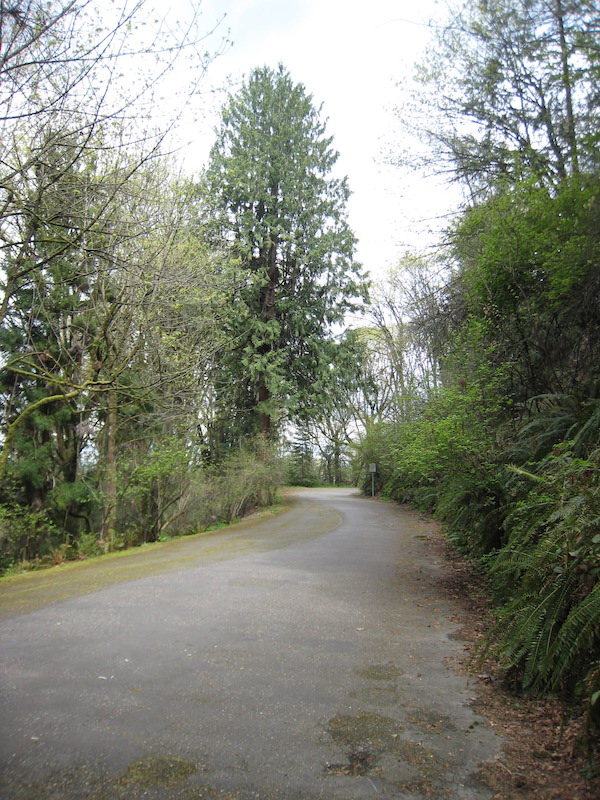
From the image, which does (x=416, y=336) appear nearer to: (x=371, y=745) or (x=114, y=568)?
(x=114, y=568)

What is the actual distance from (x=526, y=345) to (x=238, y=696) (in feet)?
23.8

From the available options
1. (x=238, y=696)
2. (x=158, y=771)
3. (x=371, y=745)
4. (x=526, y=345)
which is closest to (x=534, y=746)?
(x=371, y=745)

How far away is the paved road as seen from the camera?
274 centimetres

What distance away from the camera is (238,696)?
12.2 feet

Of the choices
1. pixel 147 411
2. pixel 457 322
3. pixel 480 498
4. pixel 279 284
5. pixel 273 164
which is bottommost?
pixel 480 498

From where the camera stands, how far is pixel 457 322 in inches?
479

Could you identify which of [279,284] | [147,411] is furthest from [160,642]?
[279,284]

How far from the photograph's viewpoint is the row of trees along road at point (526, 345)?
157 inches

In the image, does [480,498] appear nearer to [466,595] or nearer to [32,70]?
[466,595]

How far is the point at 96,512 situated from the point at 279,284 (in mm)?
12552

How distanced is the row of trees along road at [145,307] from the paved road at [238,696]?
377 cm

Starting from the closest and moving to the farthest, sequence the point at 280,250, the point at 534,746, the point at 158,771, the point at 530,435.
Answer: the point at 158,771, the point at 534,746, the point at 530,435, the point at 280,250

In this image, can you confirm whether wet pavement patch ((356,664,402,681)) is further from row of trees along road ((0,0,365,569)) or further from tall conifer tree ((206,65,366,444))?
tall conifer tree ((206,65,366,444))

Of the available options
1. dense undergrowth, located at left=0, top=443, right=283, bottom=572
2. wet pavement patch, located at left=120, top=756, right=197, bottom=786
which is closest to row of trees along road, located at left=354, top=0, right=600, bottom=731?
wet pavement patch, located at left=120, top=756, right=197, bottom=786
